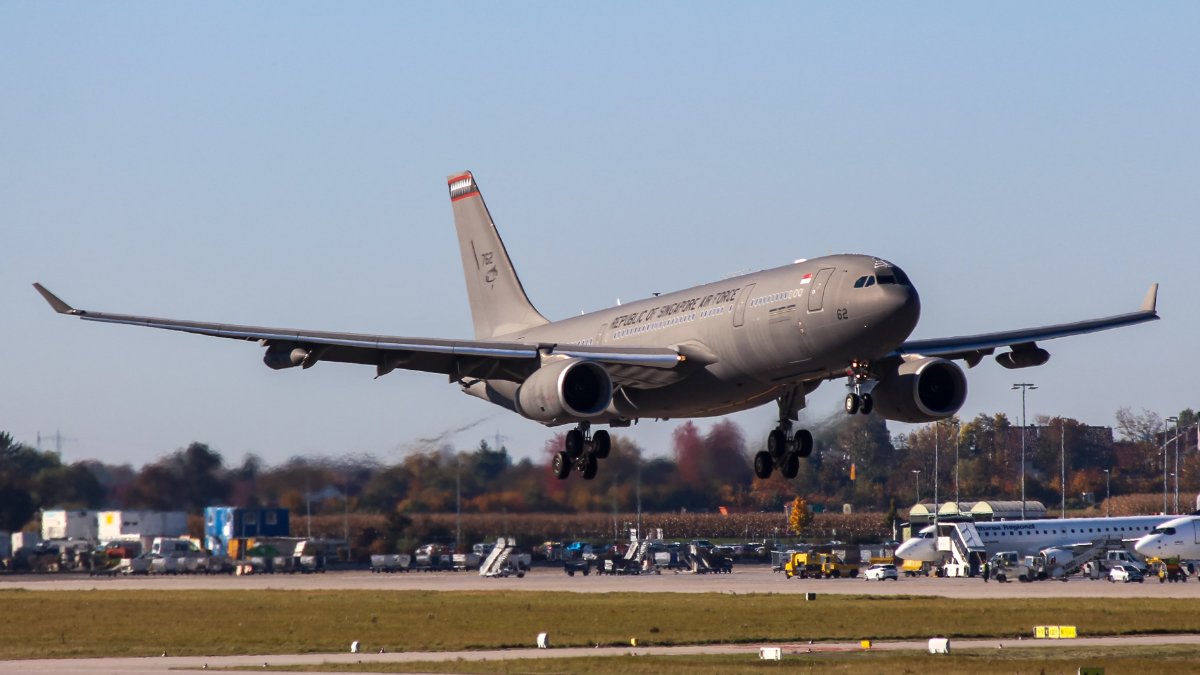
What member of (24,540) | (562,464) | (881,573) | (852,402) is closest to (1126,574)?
(881,573)

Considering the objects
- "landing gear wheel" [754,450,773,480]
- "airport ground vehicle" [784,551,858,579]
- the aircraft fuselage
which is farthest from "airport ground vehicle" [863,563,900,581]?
the aircraft fuselage

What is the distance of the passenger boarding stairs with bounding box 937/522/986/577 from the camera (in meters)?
117

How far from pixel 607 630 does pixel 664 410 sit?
60.4 feet

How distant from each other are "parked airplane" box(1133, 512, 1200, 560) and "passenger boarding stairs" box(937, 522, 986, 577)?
36.9ft

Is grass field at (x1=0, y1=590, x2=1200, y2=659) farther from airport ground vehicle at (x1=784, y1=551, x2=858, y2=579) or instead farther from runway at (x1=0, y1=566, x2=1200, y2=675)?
airport ground vehicle at (x1=784, y1=551, x2=858, y2=579)

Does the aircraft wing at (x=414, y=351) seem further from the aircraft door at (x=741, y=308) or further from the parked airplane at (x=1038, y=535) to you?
the parked airplane at (x=1038, y=535)

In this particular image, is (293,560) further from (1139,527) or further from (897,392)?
(897,392)

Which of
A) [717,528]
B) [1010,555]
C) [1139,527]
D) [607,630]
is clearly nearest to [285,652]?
[607,630]

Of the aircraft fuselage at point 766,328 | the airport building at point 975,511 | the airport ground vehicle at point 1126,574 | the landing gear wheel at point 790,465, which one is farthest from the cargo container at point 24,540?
the landing gear wheel at point 790,465

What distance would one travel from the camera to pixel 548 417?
50.8 metres

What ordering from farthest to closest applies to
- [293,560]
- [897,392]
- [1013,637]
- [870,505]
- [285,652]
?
[870,505], [293,560], [1013,637], [285,652], [897,392]

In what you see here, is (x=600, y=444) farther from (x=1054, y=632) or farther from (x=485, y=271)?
(x=1054, y=632)

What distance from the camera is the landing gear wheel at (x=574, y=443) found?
180ft

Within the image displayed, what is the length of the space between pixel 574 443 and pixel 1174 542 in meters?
74.8
